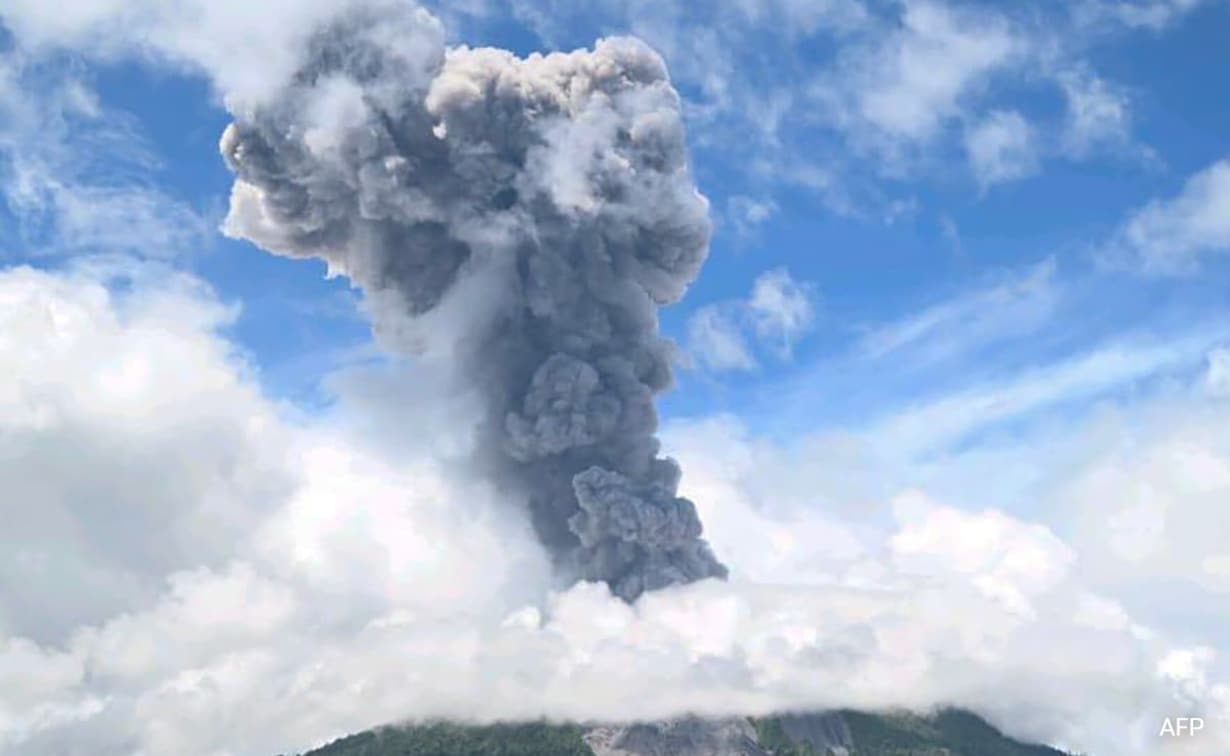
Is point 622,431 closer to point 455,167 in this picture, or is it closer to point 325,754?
point 455,167

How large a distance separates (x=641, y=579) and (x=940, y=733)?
96.3 metres

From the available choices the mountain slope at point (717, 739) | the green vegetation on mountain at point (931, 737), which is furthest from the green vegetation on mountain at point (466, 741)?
the green vegetation on mountain at point (931, 737)

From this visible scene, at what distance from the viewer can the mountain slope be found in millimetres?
142000

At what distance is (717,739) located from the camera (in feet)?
464

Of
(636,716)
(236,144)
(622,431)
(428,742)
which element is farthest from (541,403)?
(428,742)

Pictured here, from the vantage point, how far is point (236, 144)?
302ft

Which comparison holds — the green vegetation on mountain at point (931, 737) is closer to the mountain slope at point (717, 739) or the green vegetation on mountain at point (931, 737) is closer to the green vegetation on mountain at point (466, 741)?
the mountain slope at point (717, 739)

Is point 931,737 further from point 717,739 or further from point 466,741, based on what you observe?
point 466,741

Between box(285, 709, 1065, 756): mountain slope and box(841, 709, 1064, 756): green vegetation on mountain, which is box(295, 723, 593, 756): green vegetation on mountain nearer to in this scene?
box(285, 709, 1065, 756): mountain slope

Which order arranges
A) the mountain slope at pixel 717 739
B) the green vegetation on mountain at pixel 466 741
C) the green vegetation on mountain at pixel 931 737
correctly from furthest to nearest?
the green vegetation on mountain at pixel 931 737 → the green vegetation on mountain at pixel 466 741 → the mountain slope at pixel 717 739

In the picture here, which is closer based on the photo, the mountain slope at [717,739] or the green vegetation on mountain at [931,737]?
the mountain slope at [717,739]

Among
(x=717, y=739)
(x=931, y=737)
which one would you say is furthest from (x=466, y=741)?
(x=931, y=737)

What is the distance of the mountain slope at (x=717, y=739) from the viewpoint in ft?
466

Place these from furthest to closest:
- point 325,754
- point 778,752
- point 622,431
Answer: point 325,754
point 778,752
point 622,431
